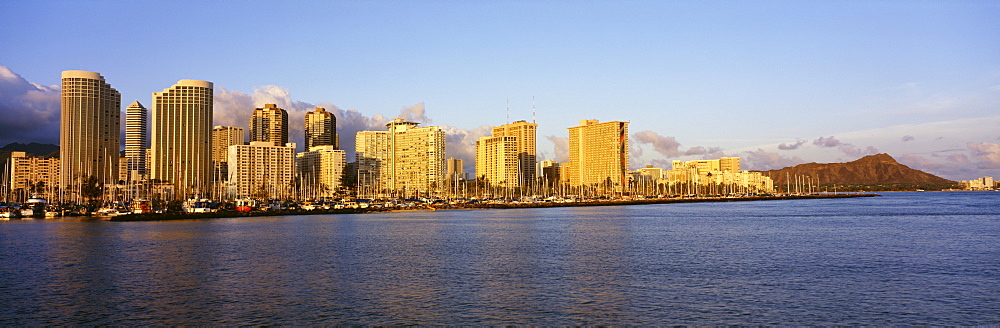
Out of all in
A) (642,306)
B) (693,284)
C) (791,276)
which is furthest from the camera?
(791,276)

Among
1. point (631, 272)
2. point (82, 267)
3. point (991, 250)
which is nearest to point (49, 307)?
point (82, 267)

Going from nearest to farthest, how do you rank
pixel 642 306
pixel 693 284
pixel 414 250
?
1. pixel 642 306
2. pixel 693 284
3. pixel 414 250

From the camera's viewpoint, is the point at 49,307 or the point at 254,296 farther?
the point at 254,296

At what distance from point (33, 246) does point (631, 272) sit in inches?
1973

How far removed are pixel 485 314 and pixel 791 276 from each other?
19.0 meters

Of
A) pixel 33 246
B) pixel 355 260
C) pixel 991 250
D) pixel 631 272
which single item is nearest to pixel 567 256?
pixel 631 272

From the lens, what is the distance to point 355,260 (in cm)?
4925

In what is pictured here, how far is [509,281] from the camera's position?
38000mm

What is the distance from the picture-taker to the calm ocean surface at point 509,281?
28922mm

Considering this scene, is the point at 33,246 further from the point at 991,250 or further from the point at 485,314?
the point at 991,250

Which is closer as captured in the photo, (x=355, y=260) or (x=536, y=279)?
(x=536, y=279)

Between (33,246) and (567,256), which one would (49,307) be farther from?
(33,246)

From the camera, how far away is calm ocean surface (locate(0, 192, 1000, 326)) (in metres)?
28.9

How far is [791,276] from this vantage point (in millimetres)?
39188
